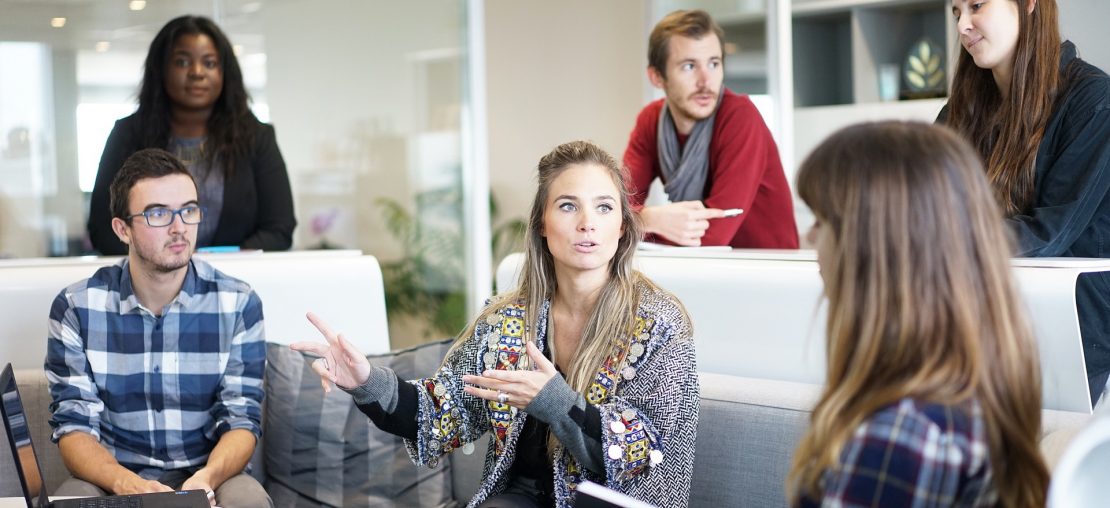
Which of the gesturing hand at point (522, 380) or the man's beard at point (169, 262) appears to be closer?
the gesturing hand at point (522, 380)

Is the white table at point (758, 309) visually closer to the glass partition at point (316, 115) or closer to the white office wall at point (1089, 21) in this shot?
the white office wall at point (1089, 21)

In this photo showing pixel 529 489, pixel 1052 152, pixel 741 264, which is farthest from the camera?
pixel 741 264

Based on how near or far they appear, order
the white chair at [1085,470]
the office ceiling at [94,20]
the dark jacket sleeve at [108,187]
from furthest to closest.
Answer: the office ceiling at [94,20]
the dark jacket sleeve at [108,187]
the white chair at [1085,470]

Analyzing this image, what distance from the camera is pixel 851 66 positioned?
4.79m

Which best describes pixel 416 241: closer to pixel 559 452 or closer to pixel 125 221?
pixel 125 221

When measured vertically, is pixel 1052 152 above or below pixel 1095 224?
above

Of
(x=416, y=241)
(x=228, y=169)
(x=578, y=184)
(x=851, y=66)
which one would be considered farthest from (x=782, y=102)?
(x=578, y=184)

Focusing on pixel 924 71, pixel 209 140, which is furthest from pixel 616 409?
pixel 924 71

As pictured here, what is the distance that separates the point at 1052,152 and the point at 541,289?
94 cm

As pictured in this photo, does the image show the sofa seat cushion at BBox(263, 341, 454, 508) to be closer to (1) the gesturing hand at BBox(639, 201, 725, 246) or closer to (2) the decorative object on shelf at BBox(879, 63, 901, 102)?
(1) the gesturing hand at BBox(639, 201, 725, 246)

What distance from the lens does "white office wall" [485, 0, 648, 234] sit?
5727 millimetres

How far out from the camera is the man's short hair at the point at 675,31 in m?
2.80

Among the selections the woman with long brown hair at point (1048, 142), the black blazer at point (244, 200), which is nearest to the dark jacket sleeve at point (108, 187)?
the black blazer at point (244, 200)

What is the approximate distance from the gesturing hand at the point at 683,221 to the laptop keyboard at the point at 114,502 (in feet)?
4.05
